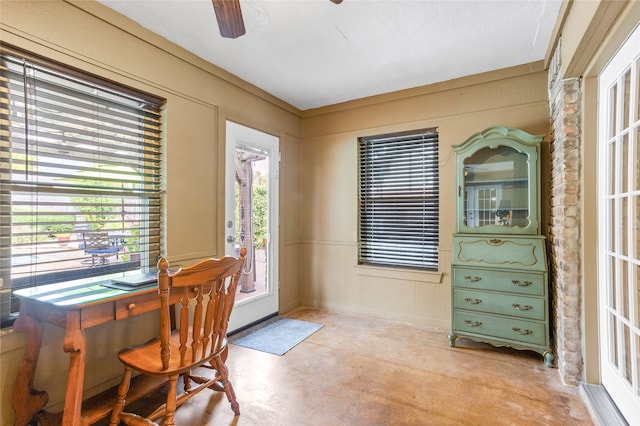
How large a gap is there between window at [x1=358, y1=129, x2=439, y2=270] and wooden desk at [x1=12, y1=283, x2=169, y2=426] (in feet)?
8.19

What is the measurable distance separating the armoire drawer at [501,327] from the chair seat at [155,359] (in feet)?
6.70

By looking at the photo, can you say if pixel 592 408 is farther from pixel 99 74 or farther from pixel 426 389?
pixel 99 74

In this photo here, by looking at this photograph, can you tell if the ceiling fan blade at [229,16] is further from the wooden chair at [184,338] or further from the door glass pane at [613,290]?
the door glass pane at [613,290]

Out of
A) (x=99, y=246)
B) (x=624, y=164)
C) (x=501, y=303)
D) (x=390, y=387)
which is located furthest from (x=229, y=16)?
(x=501, y=303)

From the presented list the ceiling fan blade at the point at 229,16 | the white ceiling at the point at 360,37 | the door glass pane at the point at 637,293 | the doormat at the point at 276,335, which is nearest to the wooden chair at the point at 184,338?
the doormat at the point at 276,335

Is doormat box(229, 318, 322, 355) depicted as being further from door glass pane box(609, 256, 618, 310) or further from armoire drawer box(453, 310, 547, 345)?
door glass pane box(609, 256, 618, 310)

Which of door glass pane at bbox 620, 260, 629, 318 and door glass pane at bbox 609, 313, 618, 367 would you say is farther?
door glass pane at bbox 609, 313, 618, 367

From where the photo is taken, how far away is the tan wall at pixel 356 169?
2.96 metres

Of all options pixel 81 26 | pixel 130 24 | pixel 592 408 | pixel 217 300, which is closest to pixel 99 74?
pixel 81 26

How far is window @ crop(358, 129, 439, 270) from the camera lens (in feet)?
11.0

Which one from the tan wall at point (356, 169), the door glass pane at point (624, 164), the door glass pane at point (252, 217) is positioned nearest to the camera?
the door glass pane at point (624, 164)

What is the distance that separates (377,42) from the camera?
8.13ft

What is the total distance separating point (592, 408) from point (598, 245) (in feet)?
3.19

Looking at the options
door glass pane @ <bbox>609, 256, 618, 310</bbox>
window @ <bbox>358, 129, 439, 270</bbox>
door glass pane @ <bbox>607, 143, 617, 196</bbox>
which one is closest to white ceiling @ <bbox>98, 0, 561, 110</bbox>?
window @ <bbox>358, 129, 439, 270</bbox>
